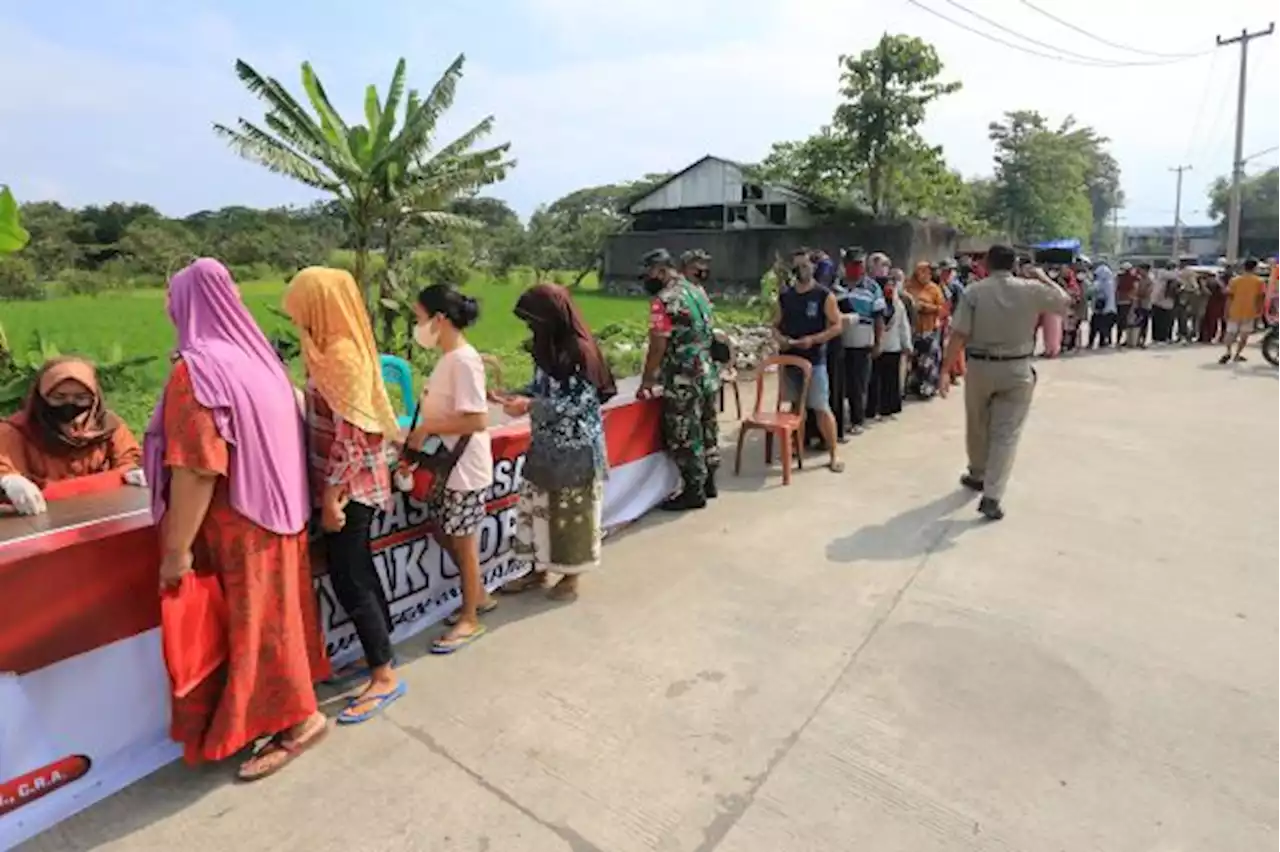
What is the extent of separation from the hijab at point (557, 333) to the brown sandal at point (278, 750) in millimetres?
1698

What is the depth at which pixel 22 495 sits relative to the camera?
279 cm

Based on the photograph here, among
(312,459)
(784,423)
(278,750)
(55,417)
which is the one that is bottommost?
(278,750)

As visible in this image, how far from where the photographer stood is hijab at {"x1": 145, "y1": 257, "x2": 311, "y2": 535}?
234 cm

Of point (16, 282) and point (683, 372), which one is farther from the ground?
point (16, 282)

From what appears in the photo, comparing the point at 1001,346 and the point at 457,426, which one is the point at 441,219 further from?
the point at 457,426

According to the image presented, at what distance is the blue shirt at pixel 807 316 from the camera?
6039 mm

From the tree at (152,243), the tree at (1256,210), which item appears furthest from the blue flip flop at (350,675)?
the tree at (1256,210)

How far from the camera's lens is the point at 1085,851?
2297mm

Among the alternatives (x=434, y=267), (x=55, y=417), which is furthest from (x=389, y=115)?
(x=55, y=417)

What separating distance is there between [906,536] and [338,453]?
3407mm

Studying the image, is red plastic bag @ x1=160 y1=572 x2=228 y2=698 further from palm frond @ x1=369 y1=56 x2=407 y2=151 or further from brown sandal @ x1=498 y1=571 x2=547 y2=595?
palm frond @ x1=369 y1=56 x2=407 y2=151

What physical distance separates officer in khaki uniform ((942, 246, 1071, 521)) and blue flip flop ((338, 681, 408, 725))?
380 cm

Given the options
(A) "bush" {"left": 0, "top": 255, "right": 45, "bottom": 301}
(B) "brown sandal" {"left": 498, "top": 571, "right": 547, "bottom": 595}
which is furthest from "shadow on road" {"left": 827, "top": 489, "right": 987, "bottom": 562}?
(A) "bush" {"left": 0, "top": 255, "right": 45, "bottom": 301}

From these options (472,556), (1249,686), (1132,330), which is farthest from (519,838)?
(1132,330)
